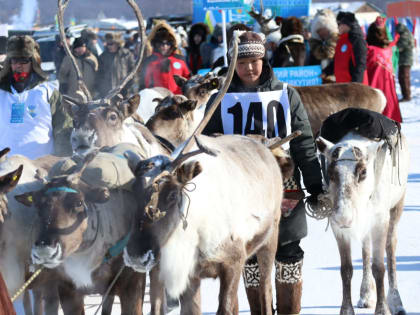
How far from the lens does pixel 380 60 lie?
40.5 feet

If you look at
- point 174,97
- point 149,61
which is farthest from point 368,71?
point 174,97

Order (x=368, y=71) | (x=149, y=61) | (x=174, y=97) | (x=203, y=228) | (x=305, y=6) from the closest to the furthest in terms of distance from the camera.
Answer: (x=203, y=228), (x=174, y=97), (x=149, y=61), (x=368, y=71), (x=305, y=6)

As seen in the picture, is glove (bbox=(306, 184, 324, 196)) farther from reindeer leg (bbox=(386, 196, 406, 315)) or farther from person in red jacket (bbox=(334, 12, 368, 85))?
person in red jacket (bbox=(334, 12, 368, 85))

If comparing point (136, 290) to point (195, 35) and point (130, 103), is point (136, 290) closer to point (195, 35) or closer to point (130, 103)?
point (130, 103)

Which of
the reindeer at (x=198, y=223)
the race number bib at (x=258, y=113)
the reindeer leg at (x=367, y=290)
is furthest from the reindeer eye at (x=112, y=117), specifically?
the reindeer leg at (x=367, y=290)

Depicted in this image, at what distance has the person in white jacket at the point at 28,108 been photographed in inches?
212

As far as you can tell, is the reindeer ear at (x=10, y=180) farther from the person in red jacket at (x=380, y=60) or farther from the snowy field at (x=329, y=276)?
the person in red jacket at (x=380, y=60)

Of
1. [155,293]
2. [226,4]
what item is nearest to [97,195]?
[155,293]

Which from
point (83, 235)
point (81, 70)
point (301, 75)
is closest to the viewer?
point (83, 235)

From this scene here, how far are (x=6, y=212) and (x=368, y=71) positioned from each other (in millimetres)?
9397

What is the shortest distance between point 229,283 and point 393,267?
2.21 m

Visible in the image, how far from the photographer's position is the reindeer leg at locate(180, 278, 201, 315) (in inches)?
156

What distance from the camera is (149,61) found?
33.2 feet

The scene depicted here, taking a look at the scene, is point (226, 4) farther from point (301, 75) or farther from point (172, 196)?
point (172, 196)
